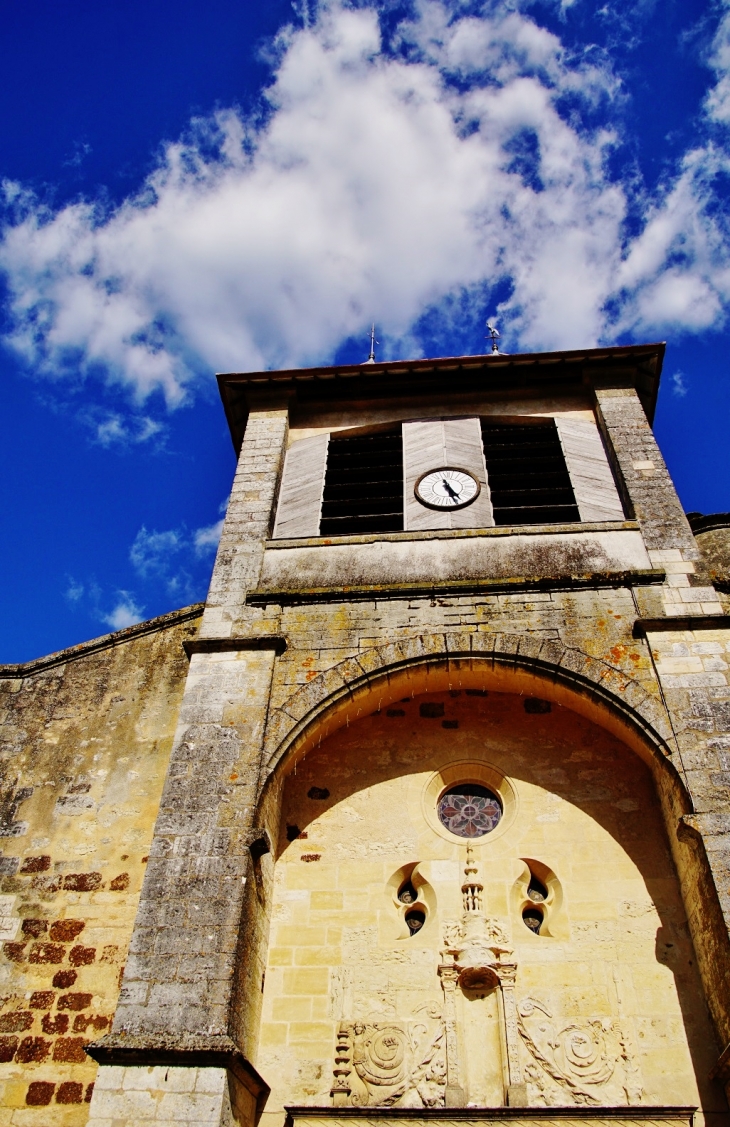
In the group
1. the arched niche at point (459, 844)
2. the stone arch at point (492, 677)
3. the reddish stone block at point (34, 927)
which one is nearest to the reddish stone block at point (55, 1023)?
the reddish stone block at point (34, 927)

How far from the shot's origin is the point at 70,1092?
5902 mm

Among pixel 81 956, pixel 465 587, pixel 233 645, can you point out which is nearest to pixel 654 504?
pixel 465 587

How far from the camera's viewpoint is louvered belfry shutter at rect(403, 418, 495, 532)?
871cm

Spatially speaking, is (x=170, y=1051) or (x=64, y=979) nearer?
(x=170, y=1051)

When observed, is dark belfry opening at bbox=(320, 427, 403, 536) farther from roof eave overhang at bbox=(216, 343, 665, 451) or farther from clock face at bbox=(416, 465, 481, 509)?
roof eave overhang at bbox=(216, 343, 665, 451)

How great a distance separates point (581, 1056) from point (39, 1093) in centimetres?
355

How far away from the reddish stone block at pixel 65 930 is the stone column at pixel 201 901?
979 mm

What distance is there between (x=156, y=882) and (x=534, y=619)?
11.7 ft

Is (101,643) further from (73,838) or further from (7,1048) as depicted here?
(7,1048)

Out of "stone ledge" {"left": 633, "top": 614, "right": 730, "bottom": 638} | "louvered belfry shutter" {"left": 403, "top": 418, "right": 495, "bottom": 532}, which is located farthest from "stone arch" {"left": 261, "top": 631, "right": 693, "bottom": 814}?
"louvered belfry shutter" {"left": 403, "top": 418, "right": 495, "bottom": 532}

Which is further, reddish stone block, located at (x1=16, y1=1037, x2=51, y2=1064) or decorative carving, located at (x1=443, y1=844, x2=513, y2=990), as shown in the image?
decorative carving, located at (x1=443, y1=844, x2=513, y2=990)

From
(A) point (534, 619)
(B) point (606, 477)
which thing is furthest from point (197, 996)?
(B) point (606, 477)

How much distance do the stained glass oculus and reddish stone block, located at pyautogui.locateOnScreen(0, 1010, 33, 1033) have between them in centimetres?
326

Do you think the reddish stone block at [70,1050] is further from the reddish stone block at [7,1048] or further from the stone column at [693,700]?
the stone column at [693,700]
